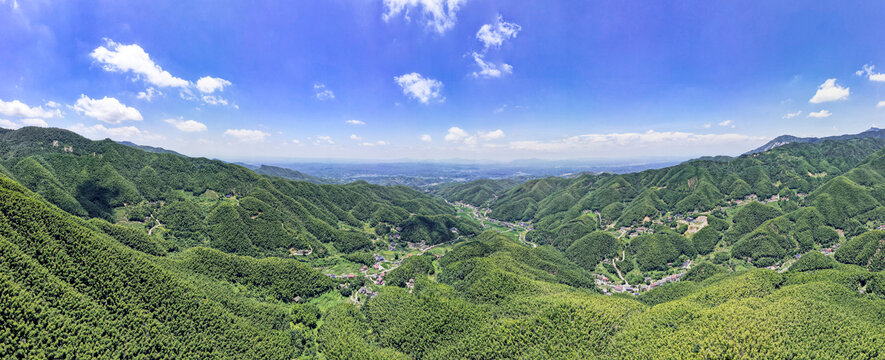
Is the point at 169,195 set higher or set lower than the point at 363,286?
higher

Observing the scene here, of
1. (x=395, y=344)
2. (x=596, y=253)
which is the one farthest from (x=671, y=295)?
(x=395, y=344)

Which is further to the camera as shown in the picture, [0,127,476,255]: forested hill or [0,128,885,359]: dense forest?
[0,127,476,255]: forested hill

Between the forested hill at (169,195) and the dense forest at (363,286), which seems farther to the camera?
the forested hill at (169,195)

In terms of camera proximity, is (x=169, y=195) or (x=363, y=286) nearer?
(x=363, y=286)
